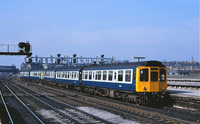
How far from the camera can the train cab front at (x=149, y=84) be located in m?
19.5

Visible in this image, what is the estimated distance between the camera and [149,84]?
19.5 meters

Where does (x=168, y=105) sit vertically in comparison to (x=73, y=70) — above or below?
below

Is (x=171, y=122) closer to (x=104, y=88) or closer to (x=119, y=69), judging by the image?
(x=119, y=69)

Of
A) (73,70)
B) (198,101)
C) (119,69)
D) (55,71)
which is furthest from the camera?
(55,71)

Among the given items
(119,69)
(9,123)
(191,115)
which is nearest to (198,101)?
(191,115)

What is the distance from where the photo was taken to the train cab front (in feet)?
63.8

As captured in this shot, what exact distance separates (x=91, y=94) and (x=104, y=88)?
5625mm

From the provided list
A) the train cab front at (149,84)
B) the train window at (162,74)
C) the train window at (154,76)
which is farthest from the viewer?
the train window at (162,74)

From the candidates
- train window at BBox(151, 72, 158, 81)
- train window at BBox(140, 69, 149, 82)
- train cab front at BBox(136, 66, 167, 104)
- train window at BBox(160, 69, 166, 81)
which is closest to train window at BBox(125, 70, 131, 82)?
train cab front at BBox(136, 66, 167, 104)

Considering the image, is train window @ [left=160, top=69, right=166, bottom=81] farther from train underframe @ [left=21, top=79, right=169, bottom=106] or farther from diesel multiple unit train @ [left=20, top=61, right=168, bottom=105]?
train underframe @ [left=21, top=79, right=169, bottom=106]

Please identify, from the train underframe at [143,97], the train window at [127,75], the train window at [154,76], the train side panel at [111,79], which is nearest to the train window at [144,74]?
the train window at [154,76]

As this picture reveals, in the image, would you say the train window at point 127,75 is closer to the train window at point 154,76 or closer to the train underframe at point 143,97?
the train underframe at point 143,97

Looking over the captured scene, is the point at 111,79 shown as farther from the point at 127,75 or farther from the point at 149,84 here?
the point at 149,84

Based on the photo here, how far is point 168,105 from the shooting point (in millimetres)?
20359
